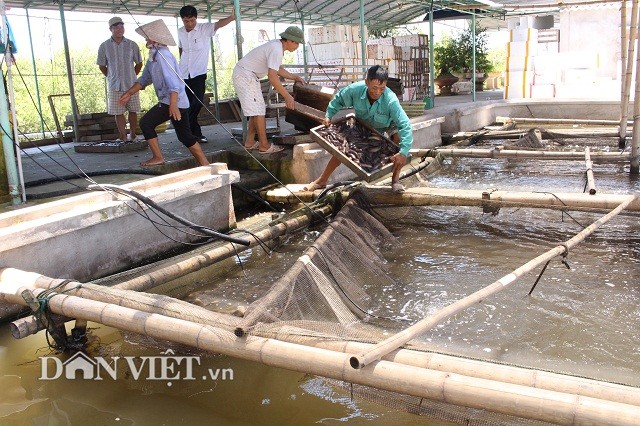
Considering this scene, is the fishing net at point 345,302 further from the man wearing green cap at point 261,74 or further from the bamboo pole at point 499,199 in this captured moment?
the man wearing green cap at point 261,74

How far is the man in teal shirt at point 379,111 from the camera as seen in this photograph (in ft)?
21.5

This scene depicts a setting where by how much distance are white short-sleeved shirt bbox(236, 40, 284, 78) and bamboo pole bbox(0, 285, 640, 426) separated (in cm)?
467

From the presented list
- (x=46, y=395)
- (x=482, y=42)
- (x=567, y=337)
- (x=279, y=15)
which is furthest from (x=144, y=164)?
(x=482, y=42)

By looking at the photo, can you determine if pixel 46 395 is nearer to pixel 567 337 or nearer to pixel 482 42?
pixel 567 337

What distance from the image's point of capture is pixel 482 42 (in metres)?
22.5

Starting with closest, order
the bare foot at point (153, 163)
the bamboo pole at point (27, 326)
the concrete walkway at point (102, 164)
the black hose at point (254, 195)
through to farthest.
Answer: the bamboo pole at point (27, 326) < the concrete walkway at point (102, 164) < the bare foot at point (153, 163) < the black hose at point (254, 195)

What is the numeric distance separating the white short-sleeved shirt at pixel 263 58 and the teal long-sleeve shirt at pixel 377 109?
1.02 metres

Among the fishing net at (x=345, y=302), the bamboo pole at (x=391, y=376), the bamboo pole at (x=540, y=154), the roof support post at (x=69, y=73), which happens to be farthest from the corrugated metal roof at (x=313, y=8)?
the bamboo pole at (x=391, y=376)

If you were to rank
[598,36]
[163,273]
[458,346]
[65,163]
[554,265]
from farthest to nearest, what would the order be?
1. [598,36]
2. [65,163]
3. [554,265]
4. [163,273]
5. [458,346]

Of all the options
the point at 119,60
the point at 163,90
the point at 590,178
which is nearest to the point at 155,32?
the point at 163,90

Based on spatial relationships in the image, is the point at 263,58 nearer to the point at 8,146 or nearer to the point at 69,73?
the point at 8,146

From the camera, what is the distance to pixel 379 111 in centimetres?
695

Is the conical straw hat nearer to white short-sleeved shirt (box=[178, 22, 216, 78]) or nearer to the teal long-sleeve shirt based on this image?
white short-sleeved shirt (box=[178, 22, 216, 78])

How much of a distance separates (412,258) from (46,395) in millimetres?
3548
